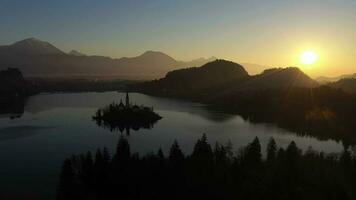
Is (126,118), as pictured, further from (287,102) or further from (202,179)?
(202,179)

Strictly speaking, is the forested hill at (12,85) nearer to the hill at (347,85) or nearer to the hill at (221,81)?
the hill at (221,81)

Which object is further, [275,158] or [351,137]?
[351,137]

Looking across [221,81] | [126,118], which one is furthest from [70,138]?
[221,81]

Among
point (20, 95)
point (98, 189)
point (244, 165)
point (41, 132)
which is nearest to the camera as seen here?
point (98, 189)

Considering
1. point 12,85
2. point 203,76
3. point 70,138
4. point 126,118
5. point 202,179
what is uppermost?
point 203,76

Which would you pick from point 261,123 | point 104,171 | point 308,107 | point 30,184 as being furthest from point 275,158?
point 308,107

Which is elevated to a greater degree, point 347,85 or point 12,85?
point 347,85

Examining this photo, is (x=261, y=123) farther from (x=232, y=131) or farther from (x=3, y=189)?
(x=3, y=189)

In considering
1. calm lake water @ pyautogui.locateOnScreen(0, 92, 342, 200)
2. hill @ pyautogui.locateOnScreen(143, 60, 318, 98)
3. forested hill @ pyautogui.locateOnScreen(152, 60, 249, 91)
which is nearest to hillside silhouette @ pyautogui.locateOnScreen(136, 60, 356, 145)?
hill @ pyautogui.locateOnScreen(143, 60, 318, 98)
